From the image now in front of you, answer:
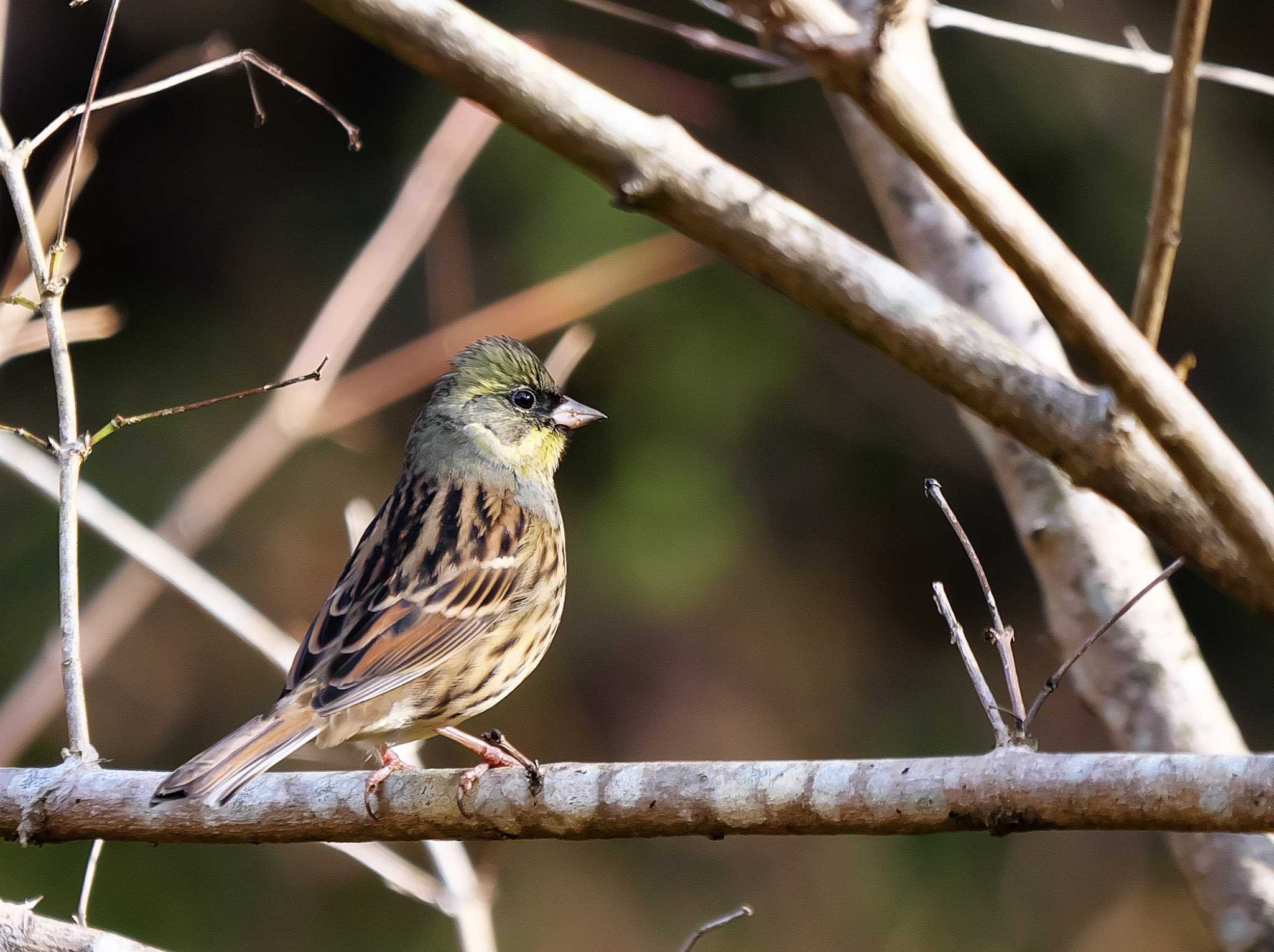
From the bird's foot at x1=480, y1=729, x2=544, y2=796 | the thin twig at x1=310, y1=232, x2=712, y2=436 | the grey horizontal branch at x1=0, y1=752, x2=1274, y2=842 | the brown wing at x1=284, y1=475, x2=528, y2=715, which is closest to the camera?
the grey horizontal branch at x1=0, y1=752, x2=1274, y2=842

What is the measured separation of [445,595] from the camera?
9.27 feet

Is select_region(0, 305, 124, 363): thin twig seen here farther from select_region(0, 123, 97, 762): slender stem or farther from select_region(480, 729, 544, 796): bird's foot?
select_region(480, 729, 544, 796): bird's foot

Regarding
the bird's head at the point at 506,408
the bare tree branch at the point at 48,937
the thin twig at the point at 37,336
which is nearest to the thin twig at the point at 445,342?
the bird's head at the point at 506,408

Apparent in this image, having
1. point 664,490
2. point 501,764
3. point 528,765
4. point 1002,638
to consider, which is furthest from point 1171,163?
point 664,490

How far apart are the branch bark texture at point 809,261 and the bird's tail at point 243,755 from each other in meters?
1.05

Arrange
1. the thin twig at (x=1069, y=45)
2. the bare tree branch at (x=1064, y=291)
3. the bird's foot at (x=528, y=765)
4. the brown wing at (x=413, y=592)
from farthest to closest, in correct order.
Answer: the thin twig at (x=1069, y=45)
the brown wing at (x=413, y=592)
the bird's foot at (x=528, y=765)
the bare tree branch at (x=1064, y=291)

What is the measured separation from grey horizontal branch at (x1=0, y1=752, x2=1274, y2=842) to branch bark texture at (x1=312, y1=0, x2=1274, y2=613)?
0.46 metres

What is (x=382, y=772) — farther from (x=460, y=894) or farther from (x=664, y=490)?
(x=664, y=490)

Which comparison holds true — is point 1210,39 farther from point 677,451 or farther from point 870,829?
point 870,829

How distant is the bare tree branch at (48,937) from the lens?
6.98 feet

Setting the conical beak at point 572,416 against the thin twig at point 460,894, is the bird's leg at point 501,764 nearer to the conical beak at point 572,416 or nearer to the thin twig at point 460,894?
the thin twig at point 460,894

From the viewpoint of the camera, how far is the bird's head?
3.27 m

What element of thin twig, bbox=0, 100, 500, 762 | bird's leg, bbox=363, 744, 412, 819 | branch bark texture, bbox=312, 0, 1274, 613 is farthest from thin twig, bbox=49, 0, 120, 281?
bird's leg, bbox=363, 744, 412, 819

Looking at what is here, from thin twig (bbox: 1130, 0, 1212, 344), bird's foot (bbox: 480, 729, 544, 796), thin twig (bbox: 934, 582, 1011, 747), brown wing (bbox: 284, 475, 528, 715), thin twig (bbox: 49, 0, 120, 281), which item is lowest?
thin twig (bbox: 934, 582, 1011, 747)
